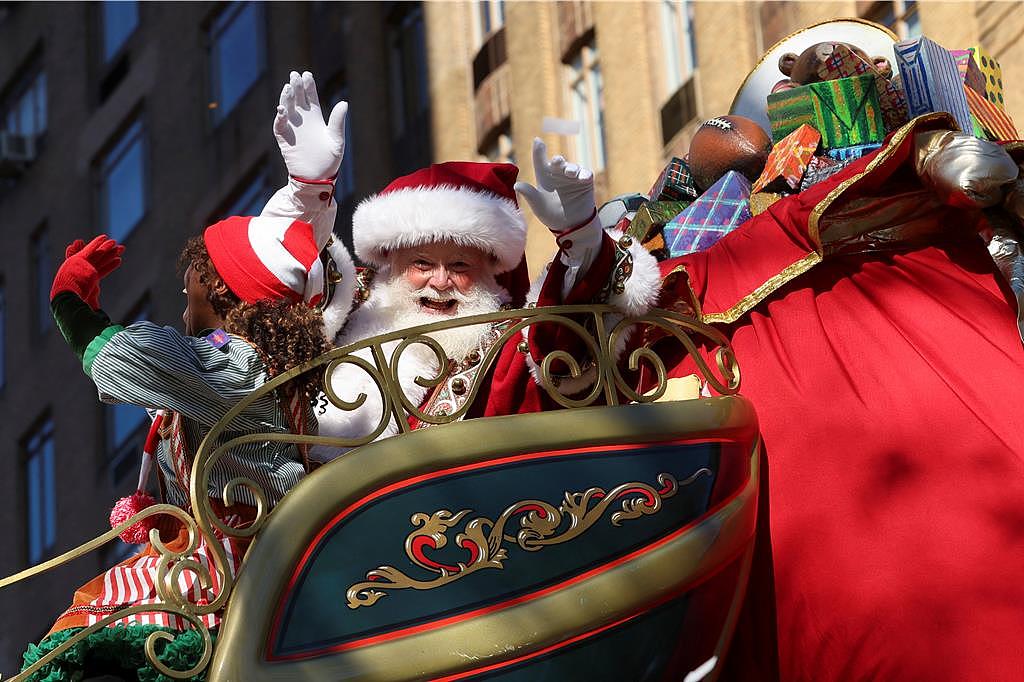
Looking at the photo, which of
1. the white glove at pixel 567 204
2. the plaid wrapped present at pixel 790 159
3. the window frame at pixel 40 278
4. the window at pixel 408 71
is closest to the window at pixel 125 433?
the window frame at pixel 40 278

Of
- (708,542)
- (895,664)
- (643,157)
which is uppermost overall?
(643,157)

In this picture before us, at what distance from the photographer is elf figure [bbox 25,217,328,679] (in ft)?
16.0

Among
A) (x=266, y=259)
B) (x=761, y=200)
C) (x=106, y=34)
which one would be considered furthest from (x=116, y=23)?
(x=266, y=259)

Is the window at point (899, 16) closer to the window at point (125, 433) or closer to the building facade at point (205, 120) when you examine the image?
the building facade at point (205, 120)

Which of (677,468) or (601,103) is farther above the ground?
(601,103)

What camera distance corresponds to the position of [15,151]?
25531mm

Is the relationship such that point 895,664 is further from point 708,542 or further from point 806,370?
point 806,370

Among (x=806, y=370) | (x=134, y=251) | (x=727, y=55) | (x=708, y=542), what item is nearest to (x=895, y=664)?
(x=708, y=542)

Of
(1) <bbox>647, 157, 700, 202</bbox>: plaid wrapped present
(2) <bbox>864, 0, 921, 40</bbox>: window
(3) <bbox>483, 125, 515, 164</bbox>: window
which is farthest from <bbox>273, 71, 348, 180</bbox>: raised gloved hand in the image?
(3) <bbox>483, 125, 515, 164</bbox>: window

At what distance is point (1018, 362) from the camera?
5.32 metres

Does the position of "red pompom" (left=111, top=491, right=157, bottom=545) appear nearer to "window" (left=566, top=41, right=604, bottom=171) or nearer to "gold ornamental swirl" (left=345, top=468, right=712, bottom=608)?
"gold ornamental swirl" (left=345, top=468, right=712, bottom=608)

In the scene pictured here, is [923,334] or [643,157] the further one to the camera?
[643,157]

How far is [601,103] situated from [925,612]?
41.0ft

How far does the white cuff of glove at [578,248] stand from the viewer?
5125 millimetres
